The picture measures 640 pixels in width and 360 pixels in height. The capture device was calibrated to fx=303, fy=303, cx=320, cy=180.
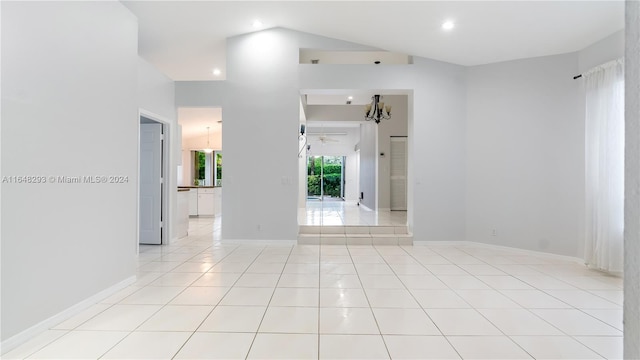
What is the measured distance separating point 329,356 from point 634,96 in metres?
2.00

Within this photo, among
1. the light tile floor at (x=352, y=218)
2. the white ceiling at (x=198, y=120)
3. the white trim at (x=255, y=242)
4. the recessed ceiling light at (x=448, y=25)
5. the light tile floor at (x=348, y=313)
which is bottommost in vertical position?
the light tile floor at (x=348, y=313)

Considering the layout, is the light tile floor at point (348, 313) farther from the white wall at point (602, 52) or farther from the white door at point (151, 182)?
the white wall at point (602, 52)

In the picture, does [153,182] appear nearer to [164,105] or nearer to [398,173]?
[164,105]

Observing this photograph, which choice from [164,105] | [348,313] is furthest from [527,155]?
[164,105]

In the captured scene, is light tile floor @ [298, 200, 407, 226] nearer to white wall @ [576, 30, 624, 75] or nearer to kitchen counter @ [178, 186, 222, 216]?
kitchen counter @ [178, 186, 222, 216]

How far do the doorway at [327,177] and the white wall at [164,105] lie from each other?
831 cm

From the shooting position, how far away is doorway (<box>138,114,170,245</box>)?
5371 millimetres

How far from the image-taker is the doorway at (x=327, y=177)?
1386 centimetres

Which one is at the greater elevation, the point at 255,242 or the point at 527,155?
the point at 527,155

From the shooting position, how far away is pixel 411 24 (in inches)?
174

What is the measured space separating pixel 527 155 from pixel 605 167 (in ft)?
3.66

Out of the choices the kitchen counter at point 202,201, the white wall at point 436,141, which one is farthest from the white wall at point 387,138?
the kitchen counter at point 202,201

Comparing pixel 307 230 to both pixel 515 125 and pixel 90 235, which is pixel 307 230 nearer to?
pixel 90 235

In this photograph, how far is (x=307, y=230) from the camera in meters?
5.75
